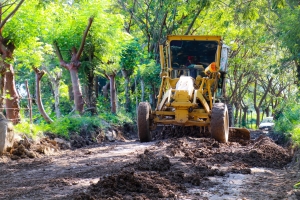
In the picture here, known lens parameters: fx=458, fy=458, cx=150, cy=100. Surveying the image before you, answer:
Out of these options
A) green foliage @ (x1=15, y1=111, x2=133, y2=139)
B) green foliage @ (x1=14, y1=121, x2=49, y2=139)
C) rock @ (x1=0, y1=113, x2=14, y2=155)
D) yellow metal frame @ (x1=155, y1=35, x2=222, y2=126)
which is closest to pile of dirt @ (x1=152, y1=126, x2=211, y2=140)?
yellow metal frame @ (x1=155, y1=35, x2=222, y2=126)

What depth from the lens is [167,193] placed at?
6934 millimetres

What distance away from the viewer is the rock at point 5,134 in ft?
37.0

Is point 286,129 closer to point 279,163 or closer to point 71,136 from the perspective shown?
point 279,163

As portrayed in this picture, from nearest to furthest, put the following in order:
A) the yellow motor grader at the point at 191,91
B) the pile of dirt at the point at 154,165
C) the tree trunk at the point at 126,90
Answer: the pile of dirt at the point at 154,165 → the yellow motor grader at the point at 191,91 → the tree trunk at the point at 126,90

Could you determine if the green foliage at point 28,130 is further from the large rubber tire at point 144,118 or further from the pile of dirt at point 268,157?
the pile of dirt at point 268,157

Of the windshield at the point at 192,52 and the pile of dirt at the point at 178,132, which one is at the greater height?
the windshield at the point at 192,52

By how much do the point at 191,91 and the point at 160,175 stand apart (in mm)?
6506

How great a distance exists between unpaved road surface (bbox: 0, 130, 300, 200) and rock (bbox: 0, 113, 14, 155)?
37 cm

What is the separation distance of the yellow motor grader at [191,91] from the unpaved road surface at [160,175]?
42.2 inches

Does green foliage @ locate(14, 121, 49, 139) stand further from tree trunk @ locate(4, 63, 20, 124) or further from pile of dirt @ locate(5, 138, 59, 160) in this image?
tree trunk @ locate(4, 63, 20, 124)

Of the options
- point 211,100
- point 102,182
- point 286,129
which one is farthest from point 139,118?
point 102,182

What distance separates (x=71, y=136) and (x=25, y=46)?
3.42 metres

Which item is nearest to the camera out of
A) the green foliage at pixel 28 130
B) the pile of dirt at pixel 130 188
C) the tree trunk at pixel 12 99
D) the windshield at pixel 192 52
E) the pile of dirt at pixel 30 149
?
the pile of dirt at pixel 130 188

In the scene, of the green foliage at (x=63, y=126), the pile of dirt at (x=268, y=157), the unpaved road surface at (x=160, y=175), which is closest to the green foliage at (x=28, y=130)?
the green foliage at (x=63, y=126)
